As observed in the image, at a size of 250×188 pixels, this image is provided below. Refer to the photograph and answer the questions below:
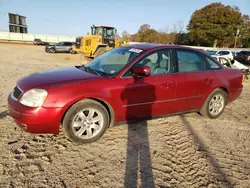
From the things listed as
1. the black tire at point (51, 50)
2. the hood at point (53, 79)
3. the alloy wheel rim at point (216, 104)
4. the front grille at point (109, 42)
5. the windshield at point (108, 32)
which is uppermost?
the windshield at point (108, 32)

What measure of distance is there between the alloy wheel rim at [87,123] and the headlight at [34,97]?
57cm

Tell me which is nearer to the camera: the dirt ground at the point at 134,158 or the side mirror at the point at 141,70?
the dirt ground at the point at 134,158

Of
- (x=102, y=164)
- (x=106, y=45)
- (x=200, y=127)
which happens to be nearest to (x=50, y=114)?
(x=102, y=164)

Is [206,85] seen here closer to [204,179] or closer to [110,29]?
[204,179]

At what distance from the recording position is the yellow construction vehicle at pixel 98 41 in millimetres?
15334

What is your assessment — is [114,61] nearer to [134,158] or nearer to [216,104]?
[134,158]

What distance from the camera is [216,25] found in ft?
157

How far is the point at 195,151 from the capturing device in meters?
3.20

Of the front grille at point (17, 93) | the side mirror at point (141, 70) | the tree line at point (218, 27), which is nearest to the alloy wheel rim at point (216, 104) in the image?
the side mirror at point (141, 70)

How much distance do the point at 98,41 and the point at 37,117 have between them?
13534 millimetres

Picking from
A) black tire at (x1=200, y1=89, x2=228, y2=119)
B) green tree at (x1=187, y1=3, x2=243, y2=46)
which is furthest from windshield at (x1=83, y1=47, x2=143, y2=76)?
green tree at (x1=187, y1=3, x2=243, y2=46)

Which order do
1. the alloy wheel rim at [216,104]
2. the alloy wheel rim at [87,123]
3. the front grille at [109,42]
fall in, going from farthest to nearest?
the front grille at [109,42] → the alloy wheel rim at [216,104] → the alloy wheel rim at [87,123]

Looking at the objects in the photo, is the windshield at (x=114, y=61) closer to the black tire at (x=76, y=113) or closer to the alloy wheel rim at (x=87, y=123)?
the black tire at (x=76, y=113)

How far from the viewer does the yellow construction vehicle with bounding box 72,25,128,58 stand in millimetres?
15334
